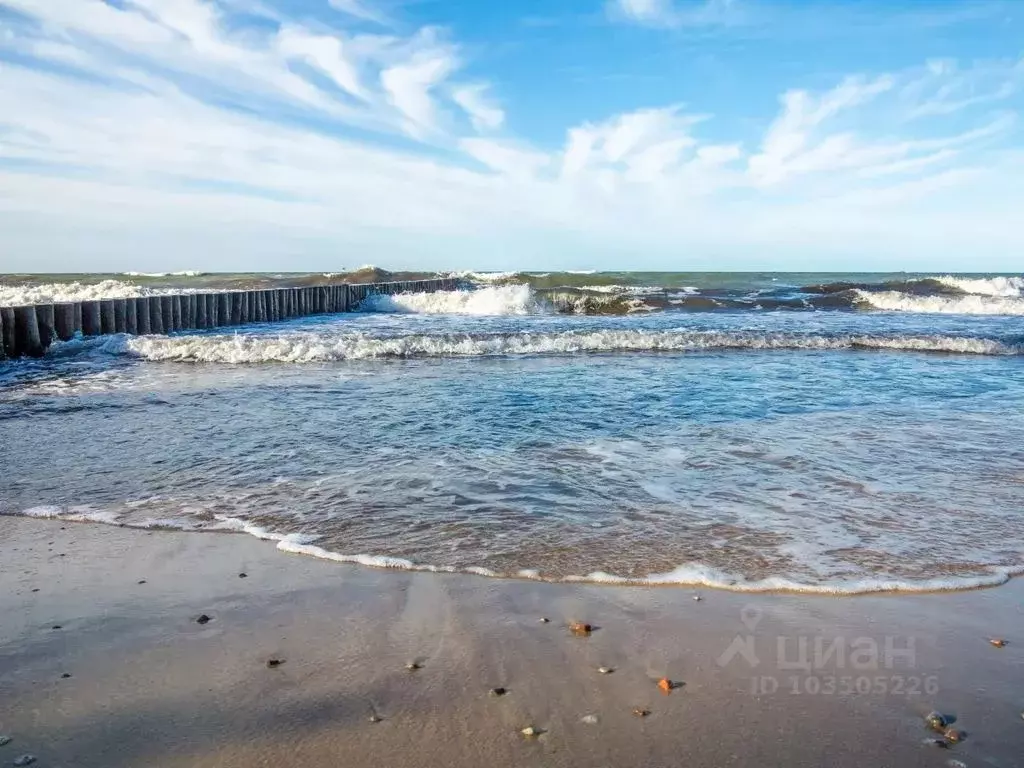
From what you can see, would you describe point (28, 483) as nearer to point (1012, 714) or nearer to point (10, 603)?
point (10, 603)

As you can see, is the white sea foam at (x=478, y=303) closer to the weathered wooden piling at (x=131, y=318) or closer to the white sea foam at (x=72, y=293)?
the white sea foam at (x=72, y=293)

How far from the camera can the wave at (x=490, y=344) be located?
13.7m

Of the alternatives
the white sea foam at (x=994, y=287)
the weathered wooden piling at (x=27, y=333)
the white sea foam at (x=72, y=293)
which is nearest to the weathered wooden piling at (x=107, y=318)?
the weathered wooden piling at (x=27, y=333)

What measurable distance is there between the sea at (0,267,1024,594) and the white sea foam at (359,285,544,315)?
13.8m

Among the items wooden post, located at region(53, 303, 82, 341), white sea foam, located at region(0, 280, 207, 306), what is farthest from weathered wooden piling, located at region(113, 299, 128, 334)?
white sea foam, located at region(0, 280, 207, 306)

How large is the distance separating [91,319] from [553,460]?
14299mm

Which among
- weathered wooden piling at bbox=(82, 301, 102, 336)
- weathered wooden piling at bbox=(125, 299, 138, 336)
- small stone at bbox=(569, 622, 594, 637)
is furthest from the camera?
weathered wooden piling at bbox=(125, 299, 138, 336)

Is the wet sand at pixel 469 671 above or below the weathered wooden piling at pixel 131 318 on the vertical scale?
below

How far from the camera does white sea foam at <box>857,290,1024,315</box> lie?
25875 millimetres

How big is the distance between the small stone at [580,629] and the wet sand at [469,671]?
42 mm

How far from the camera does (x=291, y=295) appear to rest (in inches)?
1001

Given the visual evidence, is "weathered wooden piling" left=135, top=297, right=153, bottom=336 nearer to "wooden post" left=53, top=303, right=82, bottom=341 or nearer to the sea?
"wooden post" left=53, top=303, right=82, bottom=341

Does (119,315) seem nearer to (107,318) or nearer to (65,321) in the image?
(107,318)

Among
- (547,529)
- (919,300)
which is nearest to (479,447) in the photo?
(547,529)
